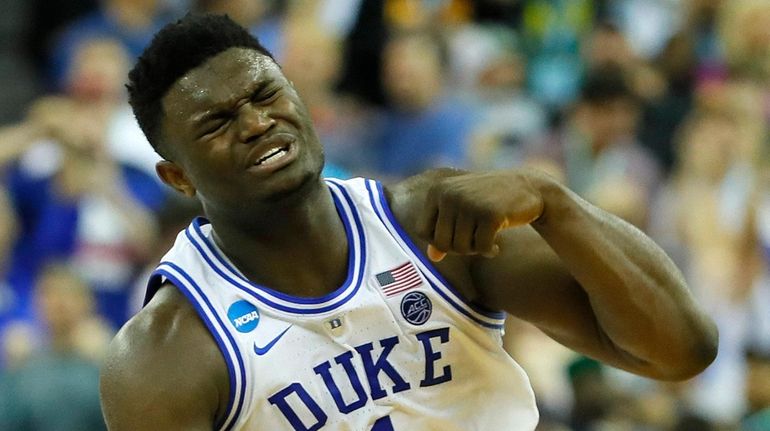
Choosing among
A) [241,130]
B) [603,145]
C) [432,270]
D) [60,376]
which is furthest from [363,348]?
[603,145]

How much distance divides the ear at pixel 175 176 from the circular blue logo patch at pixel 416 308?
29.2 inches

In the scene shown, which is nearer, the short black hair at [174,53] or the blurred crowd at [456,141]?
the short black hair at [174,53]

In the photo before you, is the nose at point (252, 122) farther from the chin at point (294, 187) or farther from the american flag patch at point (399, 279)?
the american flag patch at point (399, 279)

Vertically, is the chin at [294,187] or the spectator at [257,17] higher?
the chin at [294,187]

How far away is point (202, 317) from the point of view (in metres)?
4.09

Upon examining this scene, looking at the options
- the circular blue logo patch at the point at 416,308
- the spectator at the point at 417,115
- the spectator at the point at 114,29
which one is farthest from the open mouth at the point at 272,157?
the spectator at the point at 114,29

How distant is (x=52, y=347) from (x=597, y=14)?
17.0 ft

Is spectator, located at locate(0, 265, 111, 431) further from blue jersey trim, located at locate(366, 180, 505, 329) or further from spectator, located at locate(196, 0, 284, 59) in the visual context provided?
blue jersey trim, located at locate(366, 180, 505, 329)

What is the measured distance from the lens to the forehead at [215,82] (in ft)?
13.3

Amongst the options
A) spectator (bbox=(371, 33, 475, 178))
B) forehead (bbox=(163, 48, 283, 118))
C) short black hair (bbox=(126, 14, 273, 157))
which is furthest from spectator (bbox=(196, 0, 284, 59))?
forehead (bbox=(163, 48, 283, 118))

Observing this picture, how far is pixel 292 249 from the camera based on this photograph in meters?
4.26

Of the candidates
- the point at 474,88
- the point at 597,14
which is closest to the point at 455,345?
the point at 474,88

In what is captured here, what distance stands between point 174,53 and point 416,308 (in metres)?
1.02

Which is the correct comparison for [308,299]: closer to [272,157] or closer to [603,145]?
[272,157]
